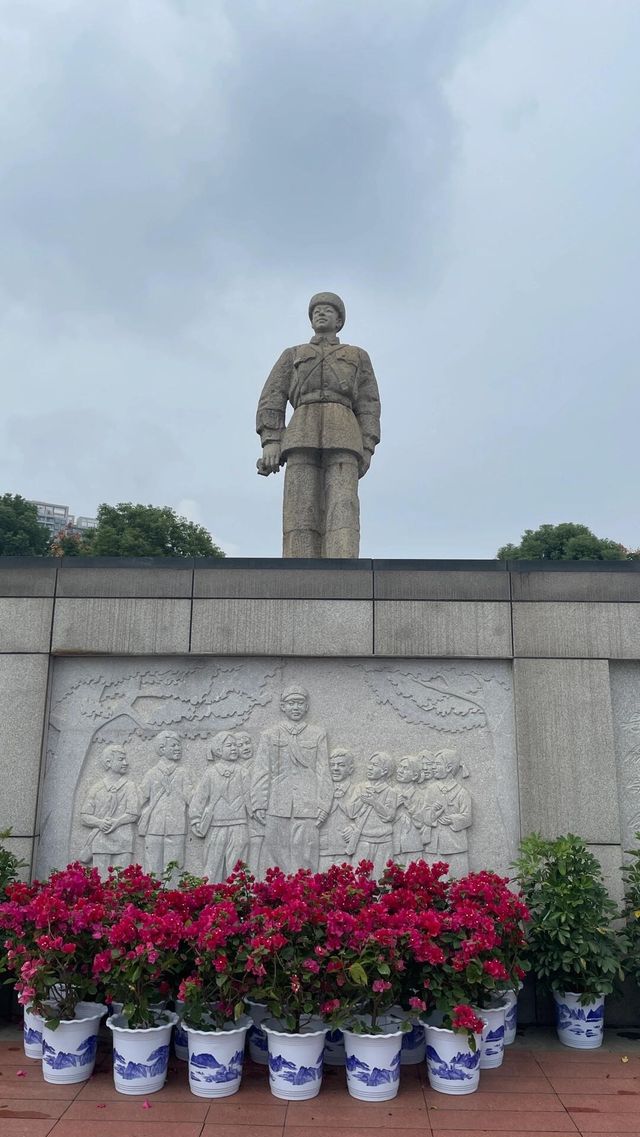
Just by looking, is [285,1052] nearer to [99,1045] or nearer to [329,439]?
[99,1045]

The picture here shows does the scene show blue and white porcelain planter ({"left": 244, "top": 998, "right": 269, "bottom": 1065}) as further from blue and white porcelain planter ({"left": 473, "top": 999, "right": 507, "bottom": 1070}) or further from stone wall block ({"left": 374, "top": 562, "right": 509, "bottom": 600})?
stone wall block ({"left": 374, "top": 562, "right": 509, "bottom": 600})

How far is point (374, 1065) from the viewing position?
129 inches

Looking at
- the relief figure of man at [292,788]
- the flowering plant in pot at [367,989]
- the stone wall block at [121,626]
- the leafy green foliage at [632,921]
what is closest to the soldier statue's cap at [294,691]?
the relief figure of man at [292,788]

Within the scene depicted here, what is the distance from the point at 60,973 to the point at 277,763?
5.41 ft

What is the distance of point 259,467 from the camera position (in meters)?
6.74

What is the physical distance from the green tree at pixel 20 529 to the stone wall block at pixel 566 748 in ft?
67.5

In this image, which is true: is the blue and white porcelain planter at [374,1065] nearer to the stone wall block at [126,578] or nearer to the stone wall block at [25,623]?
the stone wall block at [126,578]

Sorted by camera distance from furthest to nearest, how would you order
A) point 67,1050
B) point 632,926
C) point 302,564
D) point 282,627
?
point 302,564
point 282,627
point 632,926
point 67,1050

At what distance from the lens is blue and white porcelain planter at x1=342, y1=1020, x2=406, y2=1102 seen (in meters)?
3.29

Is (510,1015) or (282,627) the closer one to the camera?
(510,1015)

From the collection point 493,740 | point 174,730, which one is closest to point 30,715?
point 174,730

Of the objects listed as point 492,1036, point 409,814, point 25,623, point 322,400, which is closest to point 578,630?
point 409,814

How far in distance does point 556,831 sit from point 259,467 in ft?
12.4

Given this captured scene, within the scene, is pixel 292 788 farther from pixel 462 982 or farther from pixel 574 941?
pixel 574 941
